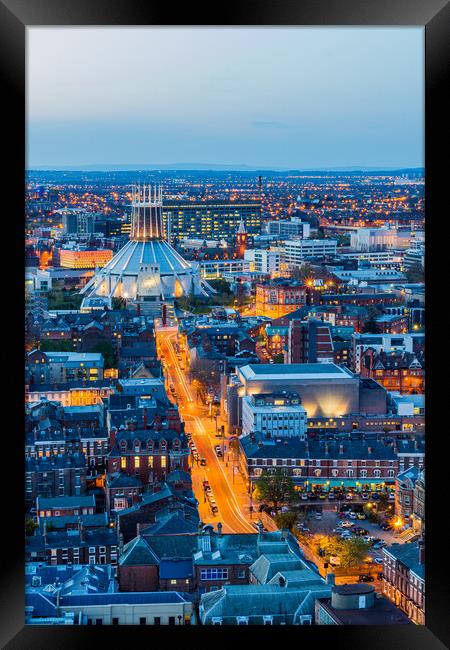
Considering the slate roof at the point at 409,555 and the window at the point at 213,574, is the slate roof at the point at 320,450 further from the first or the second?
the window at the point at 213,574

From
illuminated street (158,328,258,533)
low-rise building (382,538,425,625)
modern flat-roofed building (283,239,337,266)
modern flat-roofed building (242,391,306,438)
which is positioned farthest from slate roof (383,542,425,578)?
modern flat-roofed building (283,239,337,266)

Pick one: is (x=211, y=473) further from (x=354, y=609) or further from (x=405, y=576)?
(x=354, y=609)

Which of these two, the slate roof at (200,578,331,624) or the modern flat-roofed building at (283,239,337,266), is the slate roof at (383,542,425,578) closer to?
the slate roof at (200,578,331,624)

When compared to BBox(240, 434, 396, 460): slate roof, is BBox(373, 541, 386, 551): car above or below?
below

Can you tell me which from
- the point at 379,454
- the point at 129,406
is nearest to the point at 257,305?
the point at 129,406

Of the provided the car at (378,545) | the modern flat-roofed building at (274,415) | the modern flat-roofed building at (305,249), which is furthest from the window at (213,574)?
the modern flat-roofed building at (305,249)

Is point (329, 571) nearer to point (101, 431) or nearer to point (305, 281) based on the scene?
point (101, 431)

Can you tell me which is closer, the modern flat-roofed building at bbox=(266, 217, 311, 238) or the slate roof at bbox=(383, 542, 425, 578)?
the slate roof at bbox=(383, 542, 425, 578)

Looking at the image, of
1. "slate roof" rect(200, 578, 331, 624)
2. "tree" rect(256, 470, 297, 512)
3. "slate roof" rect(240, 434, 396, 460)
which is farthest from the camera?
"slate roof" rect(240, 434, 396, 460)
